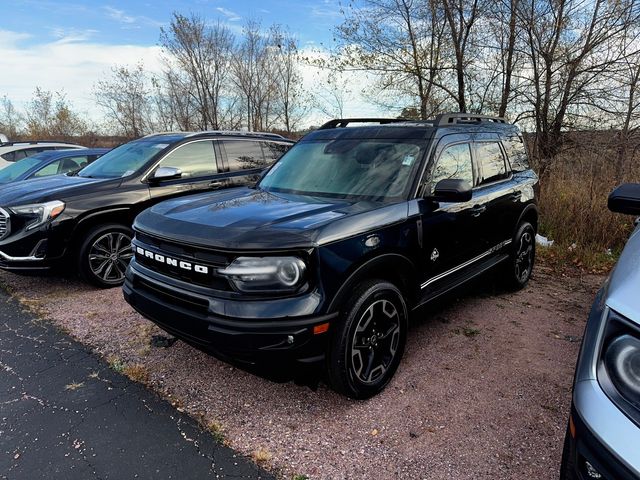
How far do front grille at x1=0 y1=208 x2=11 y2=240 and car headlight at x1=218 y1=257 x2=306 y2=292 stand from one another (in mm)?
3685

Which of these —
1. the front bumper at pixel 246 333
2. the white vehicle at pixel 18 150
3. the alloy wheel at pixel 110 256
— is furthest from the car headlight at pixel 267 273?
the white vehicle at pixel 18 150

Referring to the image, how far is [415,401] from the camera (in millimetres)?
2869

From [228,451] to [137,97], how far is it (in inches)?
960

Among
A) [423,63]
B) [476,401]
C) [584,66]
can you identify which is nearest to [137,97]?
[423,63]

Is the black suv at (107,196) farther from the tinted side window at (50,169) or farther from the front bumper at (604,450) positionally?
the front bumper at (604,450)

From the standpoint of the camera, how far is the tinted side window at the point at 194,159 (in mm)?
5570

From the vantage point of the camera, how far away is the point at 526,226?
4.88 meters

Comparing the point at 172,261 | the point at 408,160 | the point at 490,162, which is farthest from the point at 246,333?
the point at 490,162

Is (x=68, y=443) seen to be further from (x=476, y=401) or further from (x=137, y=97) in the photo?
(x=137, y=97)

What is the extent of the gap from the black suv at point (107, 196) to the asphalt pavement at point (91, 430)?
152 centimetres

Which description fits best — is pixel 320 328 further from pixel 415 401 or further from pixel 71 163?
pixel 71 163

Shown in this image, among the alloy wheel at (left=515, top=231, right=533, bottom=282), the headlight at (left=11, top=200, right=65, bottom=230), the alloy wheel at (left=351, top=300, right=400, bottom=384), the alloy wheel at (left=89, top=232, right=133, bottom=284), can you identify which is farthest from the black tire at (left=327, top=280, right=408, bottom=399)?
the headlight at (left=11, top=200, right=65, bottom=230)

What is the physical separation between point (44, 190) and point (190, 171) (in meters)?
1.69

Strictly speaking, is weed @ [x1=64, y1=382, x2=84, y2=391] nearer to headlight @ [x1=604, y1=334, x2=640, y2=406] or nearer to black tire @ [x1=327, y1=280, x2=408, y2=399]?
black tire @ [x1=327, y1=280, x2=408, y2=399]
